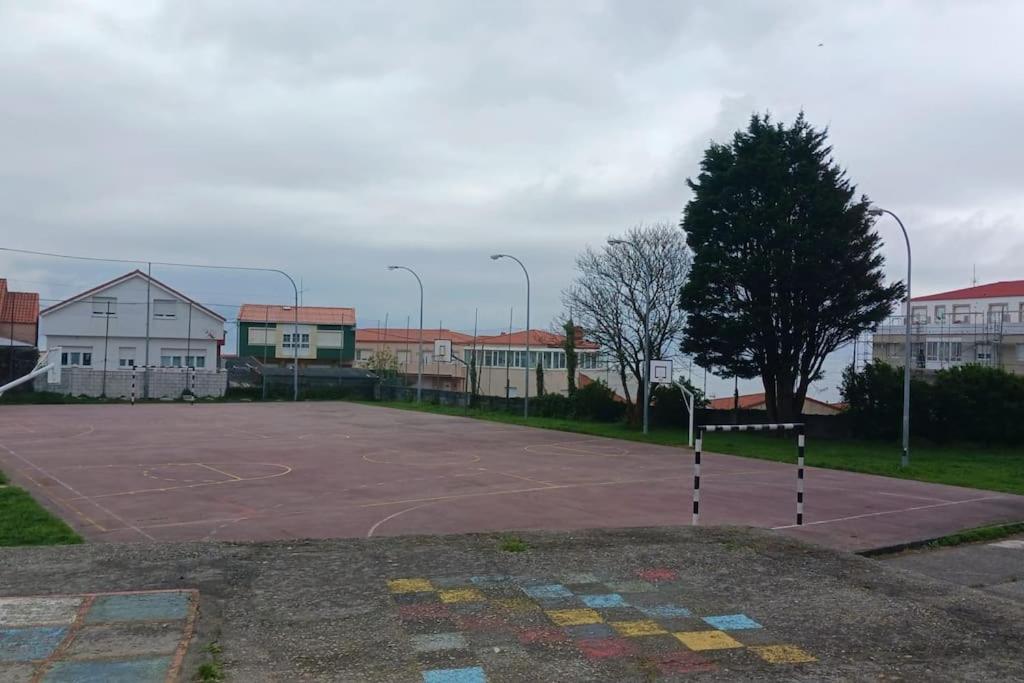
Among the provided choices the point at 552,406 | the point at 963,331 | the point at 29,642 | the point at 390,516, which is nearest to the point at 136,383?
the point at 552,406

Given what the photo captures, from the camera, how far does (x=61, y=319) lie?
196ft

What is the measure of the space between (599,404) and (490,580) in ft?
113

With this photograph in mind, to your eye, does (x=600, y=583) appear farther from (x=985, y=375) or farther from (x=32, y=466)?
(x=985, y=375)

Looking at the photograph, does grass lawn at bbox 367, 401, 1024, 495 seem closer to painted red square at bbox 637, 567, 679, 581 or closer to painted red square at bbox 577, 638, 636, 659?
painted red square at bbox 637, 567, 679, 581

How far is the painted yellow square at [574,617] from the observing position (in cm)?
722

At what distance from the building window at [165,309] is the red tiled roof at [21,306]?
29.9 ft

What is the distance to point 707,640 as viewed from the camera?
684 centimetres

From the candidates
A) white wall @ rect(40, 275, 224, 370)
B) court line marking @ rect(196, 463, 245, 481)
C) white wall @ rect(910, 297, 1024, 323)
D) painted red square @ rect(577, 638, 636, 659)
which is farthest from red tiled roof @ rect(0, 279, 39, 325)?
painted red square @ rect(577, 638, 636, 659)

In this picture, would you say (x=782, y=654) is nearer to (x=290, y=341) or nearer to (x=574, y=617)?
(x=574, y=617)

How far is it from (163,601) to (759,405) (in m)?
38.1

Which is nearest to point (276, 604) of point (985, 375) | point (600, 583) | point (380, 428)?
point (600, 583)

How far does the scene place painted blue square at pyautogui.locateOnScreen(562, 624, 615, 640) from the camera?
6871 mm

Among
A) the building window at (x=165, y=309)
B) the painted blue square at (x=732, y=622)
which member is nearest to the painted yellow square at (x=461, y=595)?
the painted blue square at (x=732, y=622)

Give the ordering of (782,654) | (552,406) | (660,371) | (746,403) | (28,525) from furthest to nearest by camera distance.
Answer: (746,403)
(552,406)
(660,371)
(28,525)
(782,654)
